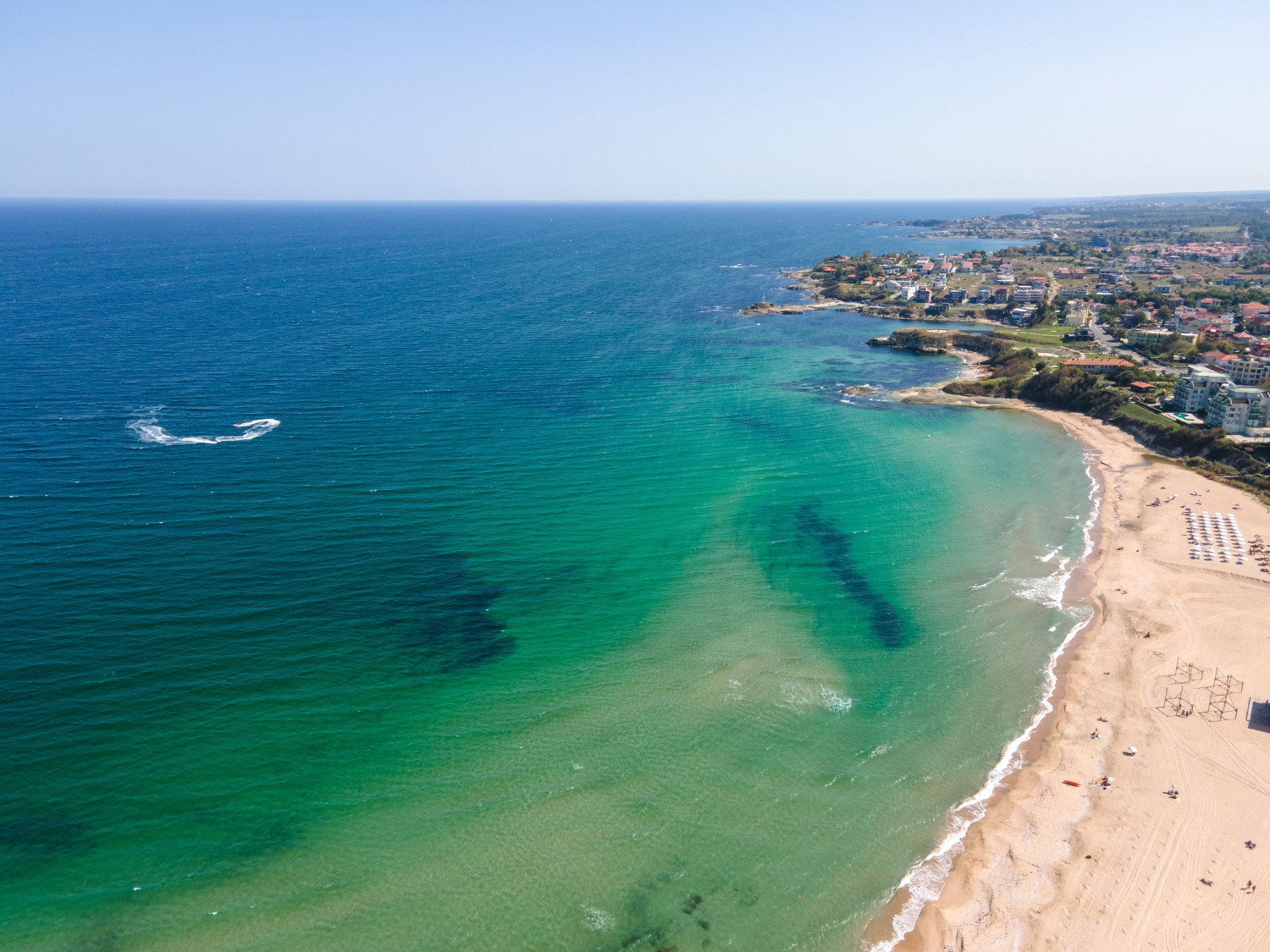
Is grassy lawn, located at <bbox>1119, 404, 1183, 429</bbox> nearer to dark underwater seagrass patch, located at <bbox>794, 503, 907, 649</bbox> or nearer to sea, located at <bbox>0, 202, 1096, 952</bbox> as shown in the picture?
sea, located at <bbox>0, 202, 1096, 952</bbox>

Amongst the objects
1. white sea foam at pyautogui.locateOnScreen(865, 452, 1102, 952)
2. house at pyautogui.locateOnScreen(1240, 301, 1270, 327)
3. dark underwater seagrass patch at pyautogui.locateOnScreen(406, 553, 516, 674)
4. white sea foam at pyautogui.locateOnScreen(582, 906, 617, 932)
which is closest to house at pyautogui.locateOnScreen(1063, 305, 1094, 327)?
house at pyautogui.locateOnScreen(1240, 301, 1270, 327)

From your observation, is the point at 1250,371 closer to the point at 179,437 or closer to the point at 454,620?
the point at 454,620

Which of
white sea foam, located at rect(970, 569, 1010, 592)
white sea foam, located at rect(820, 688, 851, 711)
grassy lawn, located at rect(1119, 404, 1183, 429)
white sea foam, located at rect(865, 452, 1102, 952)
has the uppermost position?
grassy lawn, located at rect(1119, 404, 1183, 429)

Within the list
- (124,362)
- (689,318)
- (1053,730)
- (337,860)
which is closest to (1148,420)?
(1053,730)

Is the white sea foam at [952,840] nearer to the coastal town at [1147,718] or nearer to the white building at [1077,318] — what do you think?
the coastal town at [1147,718]

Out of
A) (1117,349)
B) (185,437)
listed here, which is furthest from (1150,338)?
(185,437)

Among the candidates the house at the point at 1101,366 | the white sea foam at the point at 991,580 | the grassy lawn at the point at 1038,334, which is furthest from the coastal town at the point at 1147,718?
the grassy lawn at the point at 1038,334
